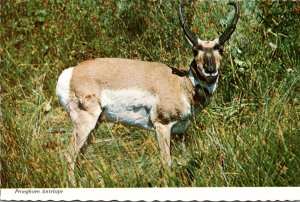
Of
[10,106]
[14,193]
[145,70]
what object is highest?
[145,70]

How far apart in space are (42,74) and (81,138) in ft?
4.17

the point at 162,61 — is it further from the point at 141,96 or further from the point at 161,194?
the point at 161,194

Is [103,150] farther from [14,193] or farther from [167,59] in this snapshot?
[167,59]

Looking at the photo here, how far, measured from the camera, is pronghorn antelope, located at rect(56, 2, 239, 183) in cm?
465

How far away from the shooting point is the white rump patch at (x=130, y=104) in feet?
15.3


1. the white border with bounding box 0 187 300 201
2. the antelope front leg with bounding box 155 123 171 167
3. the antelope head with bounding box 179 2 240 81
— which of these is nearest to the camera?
the white border with bounding box 0 187 300 201

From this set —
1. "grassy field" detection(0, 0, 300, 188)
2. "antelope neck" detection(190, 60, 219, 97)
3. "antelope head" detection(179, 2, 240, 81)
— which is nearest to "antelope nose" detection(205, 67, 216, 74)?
"antelope head" detection(179, 2, 240, 81)

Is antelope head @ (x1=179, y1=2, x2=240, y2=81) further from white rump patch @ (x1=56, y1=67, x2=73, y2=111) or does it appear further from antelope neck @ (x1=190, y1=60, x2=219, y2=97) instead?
white rump patch @ (x1=56, y1=67, x2=73, y2=111)

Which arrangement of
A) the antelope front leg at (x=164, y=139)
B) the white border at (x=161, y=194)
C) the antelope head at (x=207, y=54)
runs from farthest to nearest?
the antelope front leg at (x=164, y=139) → the antelope head at (x=207, y=54) → the white border at (x=161, y=194)

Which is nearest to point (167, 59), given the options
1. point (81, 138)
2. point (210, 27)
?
point (210, 27)

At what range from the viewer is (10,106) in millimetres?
5219

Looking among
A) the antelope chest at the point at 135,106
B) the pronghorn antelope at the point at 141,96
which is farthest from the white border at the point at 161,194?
the antelope chest at the point at 135,106

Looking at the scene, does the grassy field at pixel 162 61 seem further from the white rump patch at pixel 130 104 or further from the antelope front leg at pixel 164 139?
the white rump patch at pixel 130 104

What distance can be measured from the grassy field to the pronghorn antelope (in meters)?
0.14
